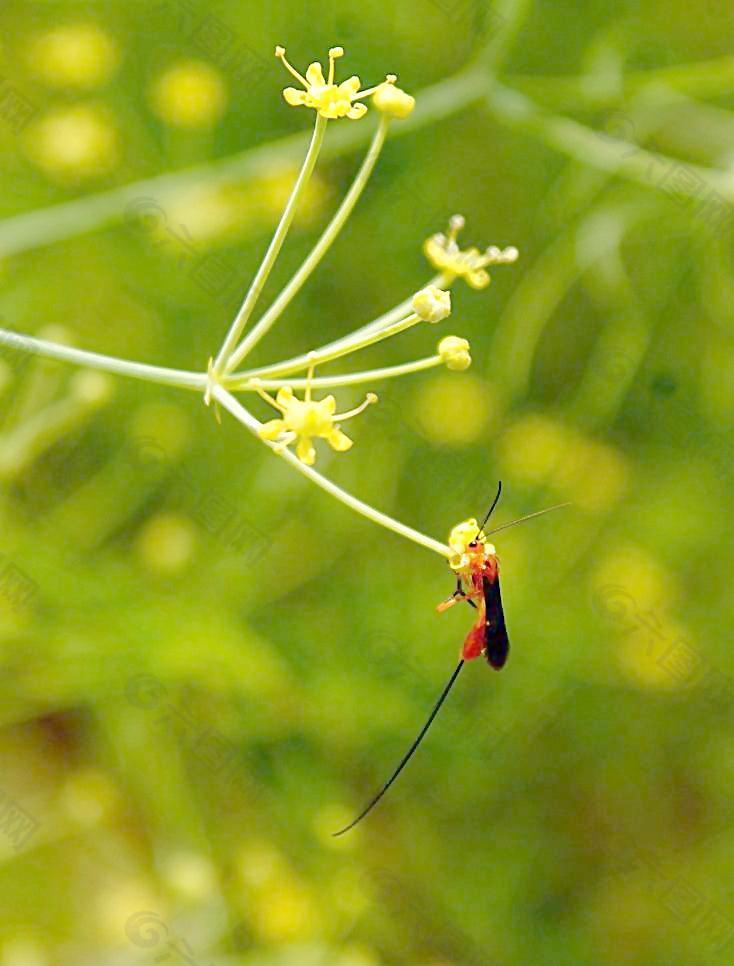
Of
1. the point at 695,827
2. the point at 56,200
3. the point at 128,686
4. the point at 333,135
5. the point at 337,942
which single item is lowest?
the point at 695,827

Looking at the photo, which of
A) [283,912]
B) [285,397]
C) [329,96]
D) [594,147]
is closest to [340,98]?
[329,96]

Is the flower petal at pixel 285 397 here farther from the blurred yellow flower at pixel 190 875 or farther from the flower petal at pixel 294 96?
the blurred yellow flower at pixel 190 875

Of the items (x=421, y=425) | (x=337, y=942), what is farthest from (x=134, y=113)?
(x=337, y=942)

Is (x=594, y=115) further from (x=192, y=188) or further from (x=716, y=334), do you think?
(x=192, y=188)

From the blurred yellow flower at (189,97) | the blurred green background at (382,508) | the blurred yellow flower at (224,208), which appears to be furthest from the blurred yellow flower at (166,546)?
the blurred yellow flower at (189,97)

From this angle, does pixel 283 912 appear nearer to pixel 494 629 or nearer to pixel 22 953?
pixel 22 953

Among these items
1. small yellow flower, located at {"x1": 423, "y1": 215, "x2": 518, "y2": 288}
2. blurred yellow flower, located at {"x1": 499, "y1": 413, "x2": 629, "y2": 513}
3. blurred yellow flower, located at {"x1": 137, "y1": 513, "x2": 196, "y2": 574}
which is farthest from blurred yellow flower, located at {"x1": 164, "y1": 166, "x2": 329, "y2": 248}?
small yellow flower, located at {"x1": 423, "y1": 215, "x2": 518, "y2": 288}
